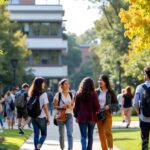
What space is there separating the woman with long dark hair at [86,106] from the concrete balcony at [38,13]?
2528 inches

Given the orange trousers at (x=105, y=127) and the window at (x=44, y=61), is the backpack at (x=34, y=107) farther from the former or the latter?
the window at (x=44, y=61)

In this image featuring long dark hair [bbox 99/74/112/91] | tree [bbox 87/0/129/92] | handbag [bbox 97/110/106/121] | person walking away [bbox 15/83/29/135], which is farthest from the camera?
tree [bbox 87/0/129/92]

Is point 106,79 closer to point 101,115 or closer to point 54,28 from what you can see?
point 101,115

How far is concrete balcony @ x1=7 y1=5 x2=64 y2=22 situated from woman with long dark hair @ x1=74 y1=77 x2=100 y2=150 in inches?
2528

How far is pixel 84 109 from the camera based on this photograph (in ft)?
48.6

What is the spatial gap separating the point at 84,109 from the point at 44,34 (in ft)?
212

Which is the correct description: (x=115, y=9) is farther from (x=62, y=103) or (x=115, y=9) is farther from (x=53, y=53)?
(x=62, y=103)

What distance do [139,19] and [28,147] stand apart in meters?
5.09

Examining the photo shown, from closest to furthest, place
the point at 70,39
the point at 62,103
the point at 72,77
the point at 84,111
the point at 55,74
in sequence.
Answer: the point at 84,111 → the point at 62,103 → the point at 55,74 → the point at 72,77 → the point at 70,39

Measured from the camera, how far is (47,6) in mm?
79000

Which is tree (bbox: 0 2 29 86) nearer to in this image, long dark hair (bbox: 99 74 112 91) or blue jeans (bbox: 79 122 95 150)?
long dark hair (bbox: 99 74 112 91)

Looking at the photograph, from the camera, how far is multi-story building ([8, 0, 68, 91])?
78.4m

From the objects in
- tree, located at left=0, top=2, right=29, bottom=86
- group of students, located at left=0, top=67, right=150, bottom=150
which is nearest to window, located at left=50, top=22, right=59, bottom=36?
tree, located at left=0, top=2, right=29, bottom=86

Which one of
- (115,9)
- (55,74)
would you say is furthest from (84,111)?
(55,74)
